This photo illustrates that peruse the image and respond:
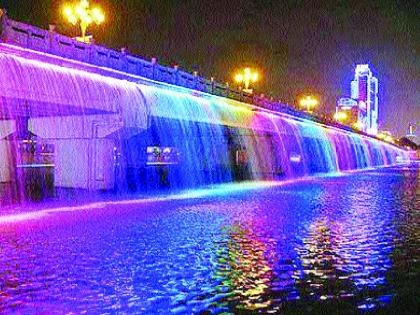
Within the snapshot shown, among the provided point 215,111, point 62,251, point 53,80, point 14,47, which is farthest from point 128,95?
point 62,251

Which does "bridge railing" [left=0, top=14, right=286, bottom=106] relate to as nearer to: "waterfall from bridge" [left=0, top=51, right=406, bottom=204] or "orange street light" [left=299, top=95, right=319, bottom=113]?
"waterfall from bridge" [left=0, top=51, right=406, bottom=204]

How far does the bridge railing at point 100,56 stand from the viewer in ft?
63.7

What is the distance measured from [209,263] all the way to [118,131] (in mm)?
18250

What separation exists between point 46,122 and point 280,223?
19.7 metres

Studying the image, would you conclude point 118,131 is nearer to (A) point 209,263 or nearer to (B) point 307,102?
(A) point 209,263

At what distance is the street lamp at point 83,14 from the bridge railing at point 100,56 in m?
4.28

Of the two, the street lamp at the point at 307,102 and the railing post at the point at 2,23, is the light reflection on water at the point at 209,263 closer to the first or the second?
the railing post at the point at 2,23

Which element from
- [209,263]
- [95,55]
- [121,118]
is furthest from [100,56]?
[209,263]

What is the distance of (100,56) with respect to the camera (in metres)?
24.2

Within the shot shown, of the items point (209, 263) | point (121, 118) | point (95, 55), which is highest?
point (95, 55)

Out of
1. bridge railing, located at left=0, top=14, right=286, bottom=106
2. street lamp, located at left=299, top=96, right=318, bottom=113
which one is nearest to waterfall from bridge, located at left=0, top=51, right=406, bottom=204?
bridge railing, located at left=0, top=14, right=286, bottom=106

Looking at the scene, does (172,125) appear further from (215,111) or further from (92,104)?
(92,104)

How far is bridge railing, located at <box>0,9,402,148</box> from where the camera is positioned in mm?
19422

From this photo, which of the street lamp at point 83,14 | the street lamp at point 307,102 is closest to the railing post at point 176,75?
the street lamp at point 83,14
